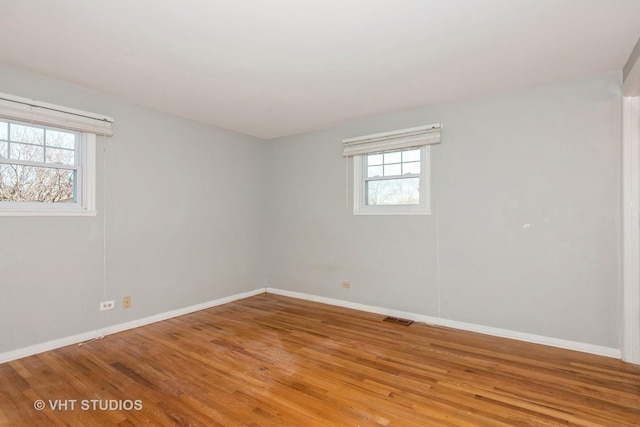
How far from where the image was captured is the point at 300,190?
15.7 feet

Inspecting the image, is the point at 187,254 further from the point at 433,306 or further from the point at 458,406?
the point at 458,406

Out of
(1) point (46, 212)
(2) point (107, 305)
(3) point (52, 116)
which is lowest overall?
(2) point (107, 305)

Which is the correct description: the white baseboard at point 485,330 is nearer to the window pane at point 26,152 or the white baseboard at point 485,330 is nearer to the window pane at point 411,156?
the window pane at point 411,156

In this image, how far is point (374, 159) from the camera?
4160 mm

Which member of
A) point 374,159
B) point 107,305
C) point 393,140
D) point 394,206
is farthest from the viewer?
point 374,159

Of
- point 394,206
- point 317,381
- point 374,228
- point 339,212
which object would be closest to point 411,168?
point 394,206

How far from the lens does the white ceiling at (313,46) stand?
1933mm

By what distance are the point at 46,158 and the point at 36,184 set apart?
26cm

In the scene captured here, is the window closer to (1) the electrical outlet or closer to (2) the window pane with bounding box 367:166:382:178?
(1) the electrical outlet

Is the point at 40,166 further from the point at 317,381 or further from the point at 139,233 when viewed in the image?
the point at 317,381


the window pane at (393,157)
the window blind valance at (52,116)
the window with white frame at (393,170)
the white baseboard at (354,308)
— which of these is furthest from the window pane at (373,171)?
the window blind valance at (52,116)

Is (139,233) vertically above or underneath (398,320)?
above

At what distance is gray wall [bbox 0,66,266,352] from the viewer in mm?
2809

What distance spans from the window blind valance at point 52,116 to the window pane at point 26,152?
0.78ft
